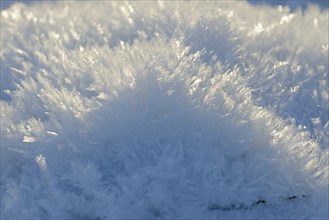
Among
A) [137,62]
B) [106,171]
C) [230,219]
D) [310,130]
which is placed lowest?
[230,219]

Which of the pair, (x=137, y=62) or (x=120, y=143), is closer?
(x=120, y=143)

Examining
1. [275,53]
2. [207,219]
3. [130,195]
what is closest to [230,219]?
[207,219]

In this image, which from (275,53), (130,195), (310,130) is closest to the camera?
(130,195)

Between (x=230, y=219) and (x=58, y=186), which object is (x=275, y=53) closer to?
(x=230, y=219)

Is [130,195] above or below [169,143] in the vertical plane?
below

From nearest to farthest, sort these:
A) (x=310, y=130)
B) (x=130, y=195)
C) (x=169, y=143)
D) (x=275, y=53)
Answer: (x=130, y=195)
(x=169, y=143)
(x=310, y=130)
(x=275, y=53)

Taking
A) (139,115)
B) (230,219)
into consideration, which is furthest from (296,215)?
(139,115)
